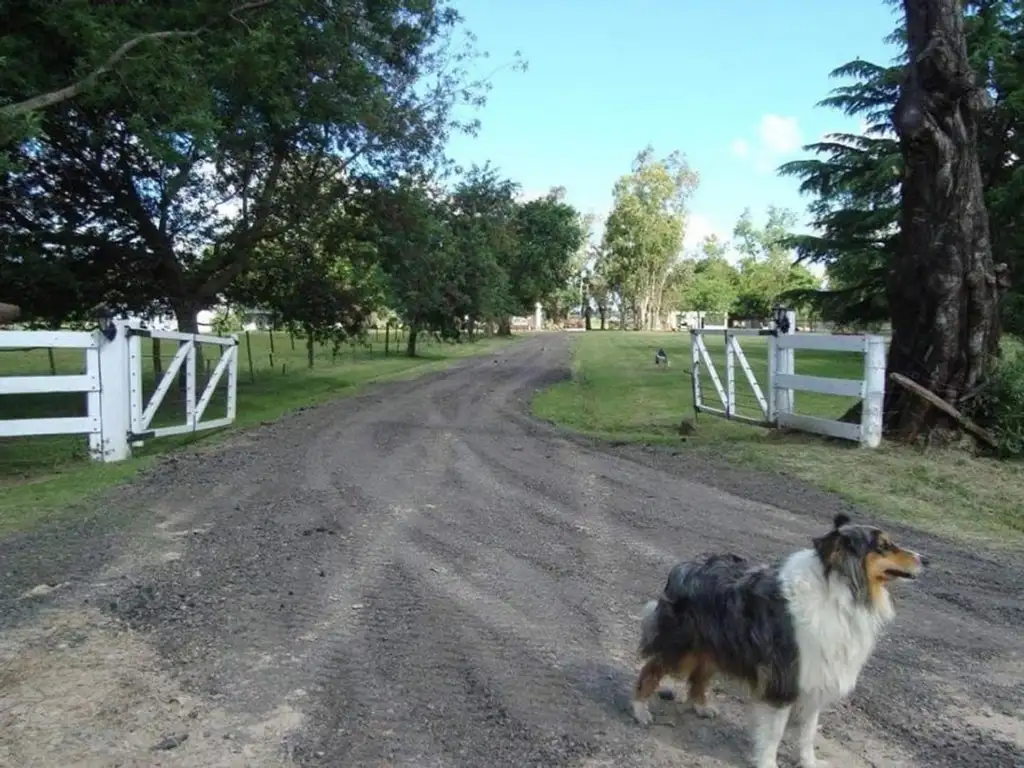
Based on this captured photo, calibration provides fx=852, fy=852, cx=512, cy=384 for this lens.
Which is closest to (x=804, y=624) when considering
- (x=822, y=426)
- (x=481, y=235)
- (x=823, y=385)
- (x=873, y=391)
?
(x=873, y=391)

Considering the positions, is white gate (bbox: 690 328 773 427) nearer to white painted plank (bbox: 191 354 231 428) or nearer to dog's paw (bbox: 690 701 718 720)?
white painted plank (bbox: 191 354 231 428)

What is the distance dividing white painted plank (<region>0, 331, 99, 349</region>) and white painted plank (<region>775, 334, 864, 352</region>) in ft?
31.9

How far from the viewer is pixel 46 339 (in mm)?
10820

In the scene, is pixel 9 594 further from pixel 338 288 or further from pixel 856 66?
pixel 856 66

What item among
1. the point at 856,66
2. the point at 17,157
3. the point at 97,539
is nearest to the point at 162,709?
the point at 97,539

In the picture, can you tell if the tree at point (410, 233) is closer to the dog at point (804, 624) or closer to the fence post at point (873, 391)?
the fence post at point (873, 391)

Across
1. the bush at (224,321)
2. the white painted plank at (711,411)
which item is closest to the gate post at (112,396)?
the white painted plank at (711,411)

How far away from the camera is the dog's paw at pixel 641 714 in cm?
397

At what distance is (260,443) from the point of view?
12617 millimetres

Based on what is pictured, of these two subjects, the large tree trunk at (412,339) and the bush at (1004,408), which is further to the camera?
the large tree trunk at (412,339)

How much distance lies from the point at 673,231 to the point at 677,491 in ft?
294

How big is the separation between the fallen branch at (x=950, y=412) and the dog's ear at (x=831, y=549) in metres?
8.74

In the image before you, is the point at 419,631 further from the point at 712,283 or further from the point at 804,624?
the point at 712,283

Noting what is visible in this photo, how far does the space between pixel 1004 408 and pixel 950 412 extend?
809mm
